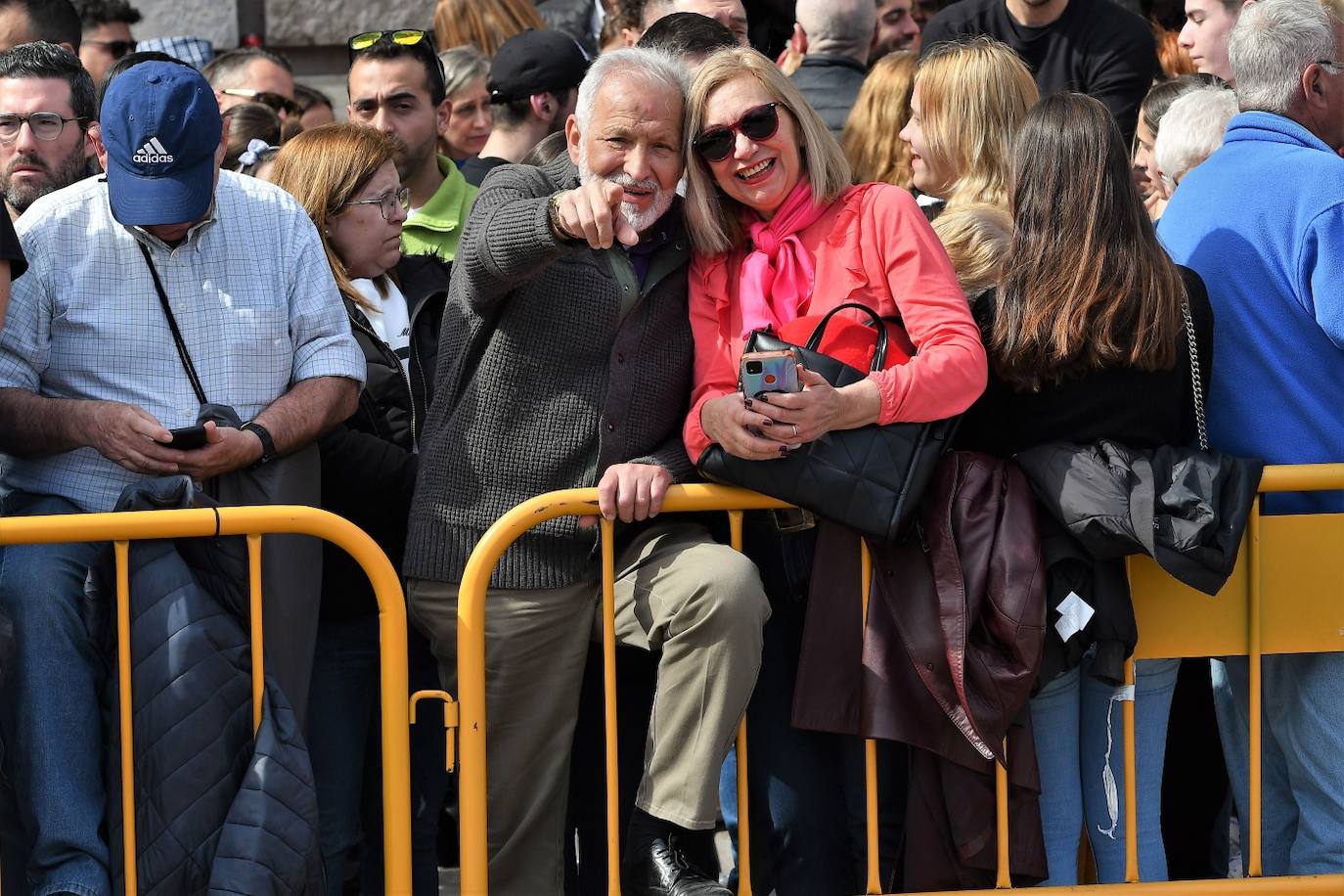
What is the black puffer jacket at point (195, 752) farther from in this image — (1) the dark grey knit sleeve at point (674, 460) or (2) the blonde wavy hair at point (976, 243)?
(2) the blonde wavy hair at point (976, 243)

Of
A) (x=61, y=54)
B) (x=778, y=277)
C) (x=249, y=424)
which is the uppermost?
(x=61, y=54)

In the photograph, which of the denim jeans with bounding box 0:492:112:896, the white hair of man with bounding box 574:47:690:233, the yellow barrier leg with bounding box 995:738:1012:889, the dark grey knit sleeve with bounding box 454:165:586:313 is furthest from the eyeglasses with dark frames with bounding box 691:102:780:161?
the denim jeans with bounding box 0:492:112:896

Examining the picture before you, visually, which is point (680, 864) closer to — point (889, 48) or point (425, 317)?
point (425, 317)

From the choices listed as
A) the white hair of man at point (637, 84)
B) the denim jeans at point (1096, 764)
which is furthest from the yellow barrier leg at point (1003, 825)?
the white hair of man at point (637, 84)

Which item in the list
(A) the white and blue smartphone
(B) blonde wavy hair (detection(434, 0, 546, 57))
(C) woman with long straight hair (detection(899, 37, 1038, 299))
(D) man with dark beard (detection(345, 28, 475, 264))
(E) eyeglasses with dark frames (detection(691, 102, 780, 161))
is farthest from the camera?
(B) blonde wavy hair (detection(434, 0, 546, 57))

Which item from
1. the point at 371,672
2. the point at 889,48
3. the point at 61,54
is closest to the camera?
the point at 371,672

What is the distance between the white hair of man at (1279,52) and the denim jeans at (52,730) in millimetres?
2881

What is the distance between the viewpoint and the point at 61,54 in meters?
4.55

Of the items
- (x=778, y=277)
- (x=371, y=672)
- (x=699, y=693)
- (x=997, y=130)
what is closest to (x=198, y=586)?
(x=371, y=672)

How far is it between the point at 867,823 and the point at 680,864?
421mm

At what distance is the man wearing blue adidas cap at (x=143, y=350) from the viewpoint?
356cm

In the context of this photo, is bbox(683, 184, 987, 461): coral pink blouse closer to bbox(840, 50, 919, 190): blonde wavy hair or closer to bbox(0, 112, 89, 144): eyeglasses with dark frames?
bbox(840, 50, 919, 190): blonde wavy hair

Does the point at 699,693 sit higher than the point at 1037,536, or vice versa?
the point at 1037,536

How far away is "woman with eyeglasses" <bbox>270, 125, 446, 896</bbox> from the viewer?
13.6ft
